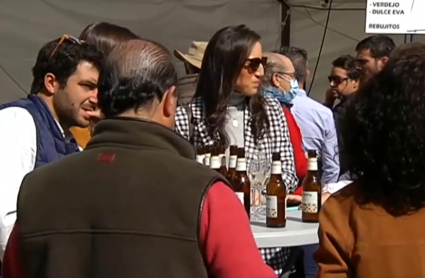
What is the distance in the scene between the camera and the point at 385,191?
1714 millimetres

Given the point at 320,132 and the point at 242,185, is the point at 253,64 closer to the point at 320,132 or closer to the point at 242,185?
the point at 242,185

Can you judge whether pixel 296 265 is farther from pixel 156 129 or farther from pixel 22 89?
pixel 22 89

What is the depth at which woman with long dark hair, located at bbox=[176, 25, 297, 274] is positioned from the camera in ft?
10.7

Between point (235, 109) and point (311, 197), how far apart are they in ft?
2.19

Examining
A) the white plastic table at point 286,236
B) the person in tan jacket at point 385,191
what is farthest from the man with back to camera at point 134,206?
the white plastic table at point 286,236

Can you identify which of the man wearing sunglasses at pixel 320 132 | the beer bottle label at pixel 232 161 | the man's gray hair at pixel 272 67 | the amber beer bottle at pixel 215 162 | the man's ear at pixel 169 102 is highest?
the man's ear at pixel 169 102

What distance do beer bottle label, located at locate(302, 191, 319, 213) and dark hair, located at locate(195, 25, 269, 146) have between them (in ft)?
1.80

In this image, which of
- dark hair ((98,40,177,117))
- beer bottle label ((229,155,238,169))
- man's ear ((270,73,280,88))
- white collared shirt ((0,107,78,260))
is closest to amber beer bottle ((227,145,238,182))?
beer bottle label ((229,155,238,169))

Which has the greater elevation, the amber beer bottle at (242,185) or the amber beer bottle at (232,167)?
the amber beer bottle at (232,167)

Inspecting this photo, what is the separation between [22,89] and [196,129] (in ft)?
8.86

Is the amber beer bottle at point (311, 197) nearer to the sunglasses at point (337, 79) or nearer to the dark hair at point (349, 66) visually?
the dark hair at point (349, 66)

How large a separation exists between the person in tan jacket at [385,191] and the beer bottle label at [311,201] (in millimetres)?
1021

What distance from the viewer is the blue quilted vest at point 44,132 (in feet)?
7.38

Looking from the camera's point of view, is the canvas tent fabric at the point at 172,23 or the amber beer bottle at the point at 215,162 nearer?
the amber beer bottle at the point at 215,162
